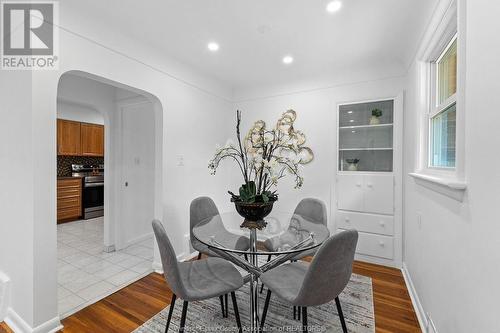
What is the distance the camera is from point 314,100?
339 centimetres

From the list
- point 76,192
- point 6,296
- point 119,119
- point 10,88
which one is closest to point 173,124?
point 119,119

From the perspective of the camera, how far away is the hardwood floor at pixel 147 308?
6.03 feet

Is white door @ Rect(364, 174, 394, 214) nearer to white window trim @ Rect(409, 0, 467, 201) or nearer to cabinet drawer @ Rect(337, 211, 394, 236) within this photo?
cabinet drawer @ Rect(337, 211, 394, 236)

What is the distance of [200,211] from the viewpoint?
2.58m

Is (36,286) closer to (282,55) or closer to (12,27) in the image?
(12,27)

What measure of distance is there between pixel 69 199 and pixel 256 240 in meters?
4.80

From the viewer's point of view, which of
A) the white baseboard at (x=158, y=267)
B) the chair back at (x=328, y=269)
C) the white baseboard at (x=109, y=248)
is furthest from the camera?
the white baseboard at (x=109, y=248)

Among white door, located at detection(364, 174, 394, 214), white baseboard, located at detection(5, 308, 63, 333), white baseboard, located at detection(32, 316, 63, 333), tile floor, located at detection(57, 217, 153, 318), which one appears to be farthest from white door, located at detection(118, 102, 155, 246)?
white door, located at detection(364, 174, 394, 214)

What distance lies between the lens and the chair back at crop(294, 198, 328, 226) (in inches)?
97.4

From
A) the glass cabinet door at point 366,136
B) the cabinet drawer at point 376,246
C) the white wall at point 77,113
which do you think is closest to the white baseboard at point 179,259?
the cabinet drawer at point 376,246

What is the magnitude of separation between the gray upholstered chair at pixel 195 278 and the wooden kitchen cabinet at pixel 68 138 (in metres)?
4.76

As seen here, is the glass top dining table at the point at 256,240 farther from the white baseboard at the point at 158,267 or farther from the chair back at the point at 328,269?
the white baseboard at the point at 158,267

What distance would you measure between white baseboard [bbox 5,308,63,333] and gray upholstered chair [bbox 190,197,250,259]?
114 cm

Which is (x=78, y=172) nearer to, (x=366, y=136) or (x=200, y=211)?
(x=200, y=211)
